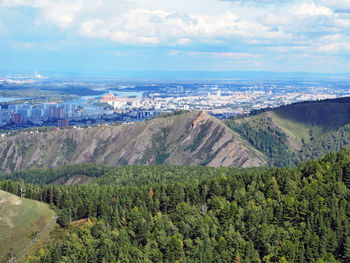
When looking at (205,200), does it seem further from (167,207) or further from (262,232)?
(262,232)

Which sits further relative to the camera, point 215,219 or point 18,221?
point 18,221

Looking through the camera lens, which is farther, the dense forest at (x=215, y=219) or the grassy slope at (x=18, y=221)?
the grassy slope at (x=18, y=221)

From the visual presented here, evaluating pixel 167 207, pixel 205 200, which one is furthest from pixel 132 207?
pixel 205 200

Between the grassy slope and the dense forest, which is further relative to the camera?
the grassy slope

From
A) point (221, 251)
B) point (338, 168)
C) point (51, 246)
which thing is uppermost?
point (338, 168)

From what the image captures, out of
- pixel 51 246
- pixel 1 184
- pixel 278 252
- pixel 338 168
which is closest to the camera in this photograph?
pixel 278 252
